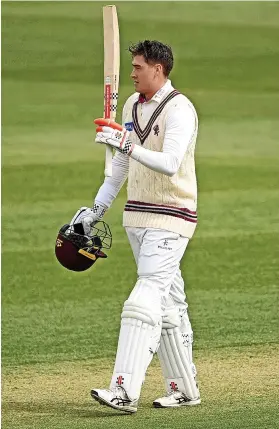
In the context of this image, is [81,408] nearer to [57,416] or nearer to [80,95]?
[57,416]

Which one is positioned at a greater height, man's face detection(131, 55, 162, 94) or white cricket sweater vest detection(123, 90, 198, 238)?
man's face detection(131, 55, 162, 94)

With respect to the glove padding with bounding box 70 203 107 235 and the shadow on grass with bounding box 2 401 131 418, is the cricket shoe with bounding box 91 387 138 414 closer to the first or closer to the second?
the shadow on grass with bounding box 2 401 131 418

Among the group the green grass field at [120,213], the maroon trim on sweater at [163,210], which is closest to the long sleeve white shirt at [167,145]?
the maroon trim on sweater at [163,210]

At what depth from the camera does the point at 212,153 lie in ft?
56.5

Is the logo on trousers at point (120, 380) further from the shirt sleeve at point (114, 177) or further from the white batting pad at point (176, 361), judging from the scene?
the shirt sleeve at point (114, 177)

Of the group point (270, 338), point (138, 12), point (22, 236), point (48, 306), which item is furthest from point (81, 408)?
point (138, 12)

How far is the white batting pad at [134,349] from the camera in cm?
759

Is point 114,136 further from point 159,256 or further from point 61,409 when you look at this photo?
point 61,409

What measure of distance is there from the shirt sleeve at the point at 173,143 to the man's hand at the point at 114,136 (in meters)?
0.04

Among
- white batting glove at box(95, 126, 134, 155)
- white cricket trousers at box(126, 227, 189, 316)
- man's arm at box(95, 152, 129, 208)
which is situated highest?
white batting glove at box(95, 126, 134, 155)

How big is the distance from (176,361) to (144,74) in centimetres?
149

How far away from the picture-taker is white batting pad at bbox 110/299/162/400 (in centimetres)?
759

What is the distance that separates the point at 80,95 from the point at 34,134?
2.19m

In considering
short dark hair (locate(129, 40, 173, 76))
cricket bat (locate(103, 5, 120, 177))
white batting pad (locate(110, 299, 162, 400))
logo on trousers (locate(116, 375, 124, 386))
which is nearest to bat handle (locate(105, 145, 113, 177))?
cricket bat (locate(103, 5, 120, 177))
